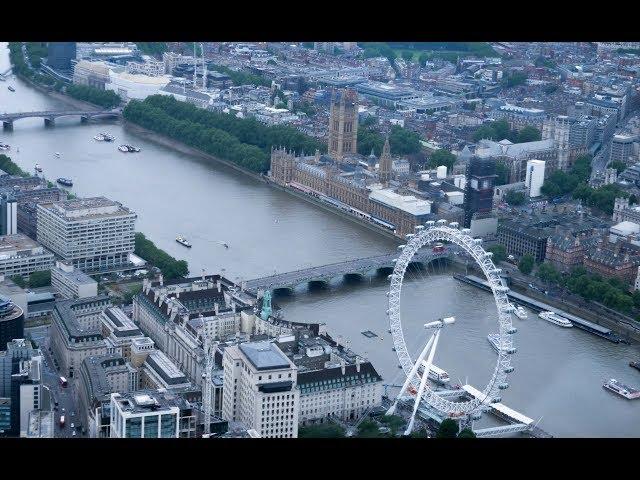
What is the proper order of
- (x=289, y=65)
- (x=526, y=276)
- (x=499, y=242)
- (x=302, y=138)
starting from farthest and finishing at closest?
(x=289, y=65)
(x=302, y=138)
(x=499, y=242)
(x=526, y=276)

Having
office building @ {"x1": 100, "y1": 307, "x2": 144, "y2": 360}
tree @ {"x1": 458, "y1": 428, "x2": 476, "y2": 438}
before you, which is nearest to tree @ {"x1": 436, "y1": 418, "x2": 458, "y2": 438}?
tree @ {"x1": 458, "y1": 428, "x2": 476, "y2": 438}

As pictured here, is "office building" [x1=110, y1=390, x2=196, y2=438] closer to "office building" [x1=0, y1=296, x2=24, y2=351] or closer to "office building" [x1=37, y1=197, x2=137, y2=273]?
"office building" [x1=0, y1=296, x2=24, y2=351]

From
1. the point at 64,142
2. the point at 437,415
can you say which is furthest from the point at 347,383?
the point at 64,142

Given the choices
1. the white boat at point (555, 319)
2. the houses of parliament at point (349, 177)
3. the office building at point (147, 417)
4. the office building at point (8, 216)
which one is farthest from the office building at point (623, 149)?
the office building at point (147, 417)

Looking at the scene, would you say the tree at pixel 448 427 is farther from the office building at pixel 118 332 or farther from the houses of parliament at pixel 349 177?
the houses of parliament at pixel 349 177

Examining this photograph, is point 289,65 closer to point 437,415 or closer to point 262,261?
point 262,261
